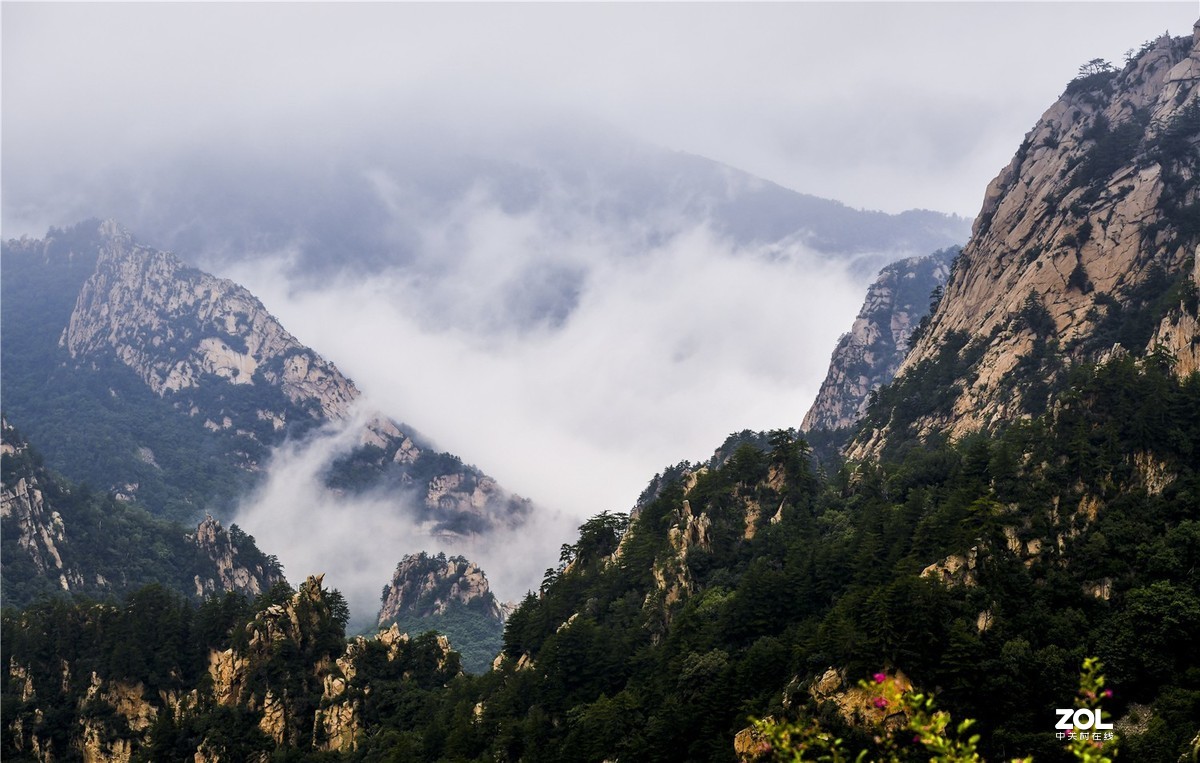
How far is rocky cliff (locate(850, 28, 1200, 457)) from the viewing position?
385 ft

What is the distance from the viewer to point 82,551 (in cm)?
18138

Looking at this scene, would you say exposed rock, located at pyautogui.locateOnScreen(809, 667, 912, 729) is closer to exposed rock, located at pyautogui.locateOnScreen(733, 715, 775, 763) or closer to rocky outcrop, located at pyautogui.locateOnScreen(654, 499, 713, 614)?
exposed rock, located at pyautogui.locateOnScreen(733, 715, 775, 763)

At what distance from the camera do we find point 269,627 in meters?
115

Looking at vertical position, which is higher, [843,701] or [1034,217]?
[1034,217]

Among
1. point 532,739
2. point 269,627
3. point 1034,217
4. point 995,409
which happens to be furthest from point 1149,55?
point 269,627

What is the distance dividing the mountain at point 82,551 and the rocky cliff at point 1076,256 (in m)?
123

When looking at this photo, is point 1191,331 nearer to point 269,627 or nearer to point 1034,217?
point 1034,217

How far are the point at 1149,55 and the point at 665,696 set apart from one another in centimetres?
13965

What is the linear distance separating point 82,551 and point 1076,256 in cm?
17048

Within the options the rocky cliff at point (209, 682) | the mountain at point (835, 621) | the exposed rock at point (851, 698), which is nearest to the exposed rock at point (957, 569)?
the mountain at point (835, 621)

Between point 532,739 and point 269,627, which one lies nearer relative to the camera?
point 532,739

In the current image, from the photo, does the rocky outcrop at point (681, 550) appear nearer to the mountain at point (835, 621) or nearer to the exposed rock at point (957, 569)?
the mountain at point (835, 621)

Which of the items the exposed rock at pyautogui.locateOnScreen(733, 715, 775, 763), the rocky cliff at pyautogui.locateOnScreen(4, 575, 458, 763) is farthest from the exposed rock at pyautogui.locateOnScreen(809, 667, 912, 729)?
the rocky cliff at pyautogui.locateOnScreen(4, 575, 458, 763)

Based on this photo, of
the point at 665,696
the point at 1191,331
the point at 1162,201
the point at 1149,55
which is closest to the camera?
the point at 665,696
